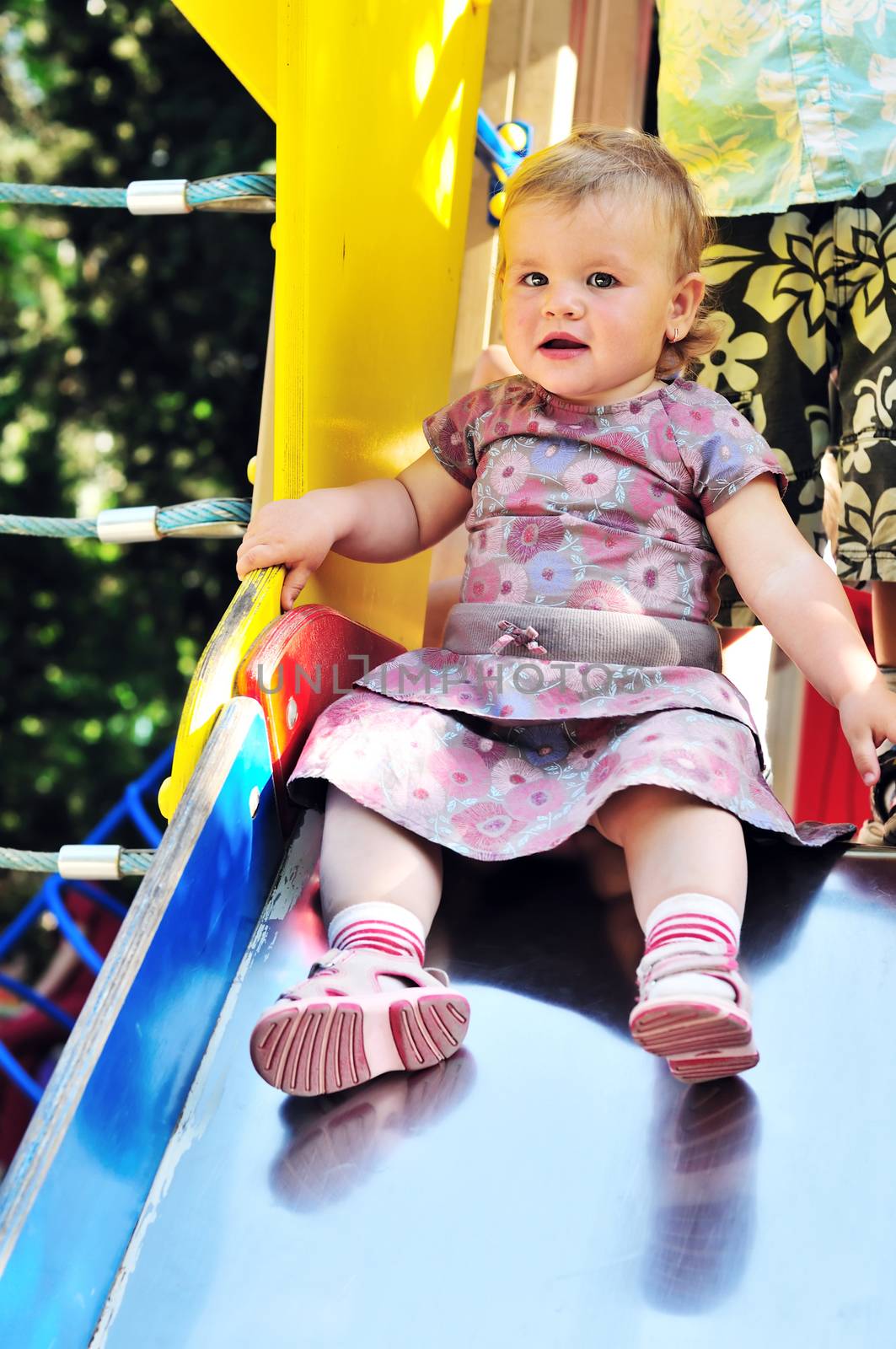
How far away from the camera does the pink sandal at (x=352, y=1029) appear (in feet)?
2.84

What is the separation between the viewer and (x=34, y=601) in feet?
13.2

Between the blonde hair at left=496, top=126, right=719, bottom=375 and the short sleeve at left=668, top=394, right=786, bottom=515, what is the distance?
0.09 m

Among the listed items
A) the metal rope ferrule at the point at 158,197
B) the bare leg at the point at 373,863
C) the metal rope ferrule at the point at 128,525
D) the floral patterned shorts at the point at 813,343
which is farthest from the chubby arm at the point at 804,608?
the metal rope ferrule at the point at 158,197

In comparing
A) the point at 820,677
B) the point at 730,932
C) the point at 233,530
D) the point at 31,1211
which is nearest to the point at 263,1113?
the point at 31,1211

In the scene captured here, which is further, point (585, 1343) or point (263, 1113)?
point (263, 1113)

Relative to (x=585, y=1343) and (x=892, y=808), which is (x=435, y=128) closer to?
(x=892, y=808)

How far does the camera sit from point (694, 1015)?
843 mm

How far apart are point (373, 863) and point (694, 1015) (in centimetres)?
30

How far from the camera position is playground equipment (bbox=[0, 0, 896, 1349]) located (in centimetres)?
76

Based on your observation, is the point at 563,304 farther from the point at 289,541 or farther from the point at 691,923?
the point at 691,923

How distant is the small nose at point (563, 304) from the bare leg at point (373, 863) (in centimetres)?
47

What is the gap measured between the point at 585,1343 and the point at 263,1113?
26 centimetres

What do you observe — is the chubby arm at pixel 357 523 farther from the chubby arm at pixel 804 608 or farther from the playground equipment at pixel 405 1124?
the chubby arm at pixel 804 608

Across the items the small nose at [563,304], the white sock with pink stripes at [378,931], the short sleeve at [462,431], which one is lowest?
the white sock with pink stripes at [378,931]
